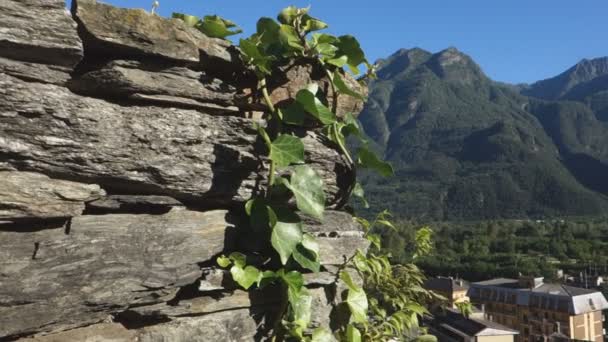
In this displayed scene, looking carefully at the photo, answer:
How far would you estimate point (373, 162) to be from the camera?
2734 millimetres

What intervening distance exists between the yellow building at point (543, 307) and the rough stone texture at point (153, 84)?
4652 centimetres

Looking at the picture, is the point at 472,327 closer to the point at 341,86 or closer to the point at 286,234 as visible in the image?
the point at 341,86

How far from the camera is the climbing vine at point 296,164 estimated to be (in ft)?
7.50

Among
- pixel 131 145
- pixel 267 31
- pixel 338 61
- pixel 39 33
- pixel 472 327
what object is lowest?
pixel 472 327

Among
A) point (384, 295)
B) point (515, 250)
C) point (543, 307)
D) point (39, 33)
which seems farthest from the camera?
point (515, 250)

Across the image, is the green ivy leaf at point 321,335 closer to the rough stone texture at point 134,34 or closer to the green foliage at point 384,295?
the green foliage at point 384,295

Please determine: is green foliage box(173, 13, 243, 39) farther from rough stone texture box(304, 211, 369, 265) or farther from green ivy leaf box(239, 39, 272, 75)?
rough stone texture box(304, 211, 369, 265)

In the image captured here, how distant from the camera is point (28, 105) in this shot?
70.9 inches

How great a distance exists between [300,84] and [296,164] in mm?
408

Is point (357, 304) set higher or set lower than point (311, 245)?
lower

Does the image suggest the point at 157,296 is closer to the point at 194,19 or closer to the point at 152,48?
the point at 152,48

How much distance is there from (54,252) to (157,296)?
437mm

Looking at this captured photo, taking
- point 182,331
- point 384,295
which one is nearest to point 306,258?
point 182,331

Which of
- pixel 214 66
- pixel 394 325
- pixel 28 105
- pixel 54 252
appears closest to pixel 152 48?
pixel 214 66
